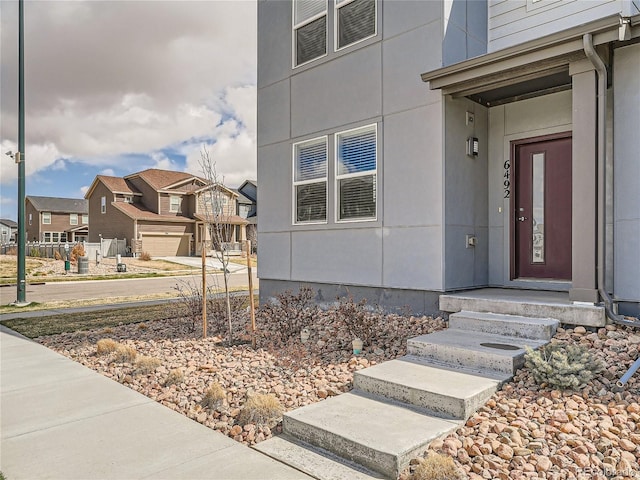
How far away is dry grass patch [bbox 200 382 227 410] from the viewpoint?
3.91 metres

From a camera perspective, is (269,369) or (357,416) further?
(269,369)

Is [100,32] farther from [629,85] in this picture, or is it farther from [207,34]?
[629,85]

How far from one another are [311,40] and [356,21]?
1.04 m

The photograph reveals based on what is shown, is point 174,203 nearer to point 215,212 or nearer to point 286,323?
point 215,212

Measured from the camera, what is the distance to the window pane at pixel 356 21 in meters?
7.13

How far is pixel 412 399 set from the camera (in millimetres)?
3664

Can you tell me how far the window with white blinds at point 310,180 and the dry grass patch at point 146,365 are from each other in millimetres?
3698

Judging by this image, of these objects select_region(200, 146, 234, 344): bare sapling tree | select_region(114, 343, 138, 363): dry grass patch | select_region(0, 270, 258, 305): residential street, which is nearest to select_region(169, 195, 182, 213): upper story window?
select_region(0, 270, 258, 305): residential street

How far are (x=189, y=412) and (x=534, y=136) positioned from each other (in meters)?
6.00

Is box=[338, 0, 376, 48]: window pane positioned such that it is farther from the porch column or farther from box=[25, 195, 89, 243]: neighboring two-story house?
box=[25, 195, 89, 243]: neighboring two-story house

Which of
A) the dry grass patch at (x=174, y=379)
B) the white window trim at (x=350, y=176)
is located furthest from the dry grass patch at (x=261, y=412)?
the white window trim at (x=350, y=176)

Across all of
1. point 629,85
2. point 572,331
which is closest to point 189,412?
point 572,331

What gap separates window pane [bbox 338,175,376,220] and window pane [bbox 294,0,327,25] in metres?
3.20

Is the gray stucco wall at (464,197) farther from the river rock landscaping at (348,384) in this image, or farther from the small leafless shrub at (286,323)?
the small leafless shrub at (286,323)
